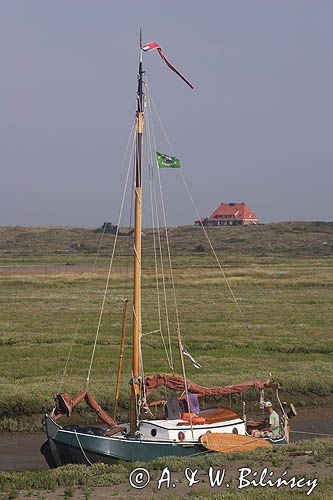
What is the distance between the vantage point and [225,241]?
195 m

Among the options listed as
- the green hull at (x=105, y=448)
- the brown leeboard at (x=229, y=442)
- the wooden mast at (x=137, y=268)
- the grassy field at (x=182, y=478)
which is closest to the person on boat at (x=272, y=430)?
the brown leeboard at (x=229, y=442)

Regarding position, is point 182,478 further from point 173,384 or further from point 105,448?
point 173,384

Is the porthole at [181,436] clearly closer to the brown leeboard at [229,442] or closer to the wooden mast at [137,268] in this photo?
the brown leeboard at [229,442]

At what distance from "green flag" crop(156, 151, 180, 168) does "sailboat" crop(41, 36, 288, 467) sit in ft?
4.73

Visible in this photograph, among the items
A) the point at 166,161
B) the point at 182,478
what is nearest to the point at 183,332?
the point at 166,161

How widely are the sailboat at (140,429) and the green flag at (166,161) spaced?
56.8 inches

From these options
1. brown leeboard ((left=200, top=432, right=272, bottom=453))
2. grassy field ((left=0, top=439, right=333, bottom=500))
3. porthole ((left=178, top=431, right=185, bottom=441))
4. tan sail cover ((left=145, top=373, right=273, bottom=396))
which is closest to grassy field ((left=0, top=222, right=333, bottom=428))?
tan sail cover ((left=145, top=373, right=273, bottom=396))

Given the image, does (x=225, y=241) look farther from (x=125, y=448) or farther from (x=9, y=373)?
(x=125, y=448)

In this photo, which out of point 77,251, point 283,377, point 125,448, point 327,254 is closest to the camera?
point 125,448

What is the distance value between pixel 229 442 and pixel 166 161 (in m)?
8.77

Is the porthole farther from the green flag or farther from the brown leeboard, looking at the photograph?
the green flag

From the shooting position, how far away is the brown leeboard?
22422 mm

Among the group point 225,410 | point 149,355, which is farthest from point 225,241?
point 225,410

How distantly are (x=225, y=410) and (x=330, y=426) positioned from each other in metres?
6.72
